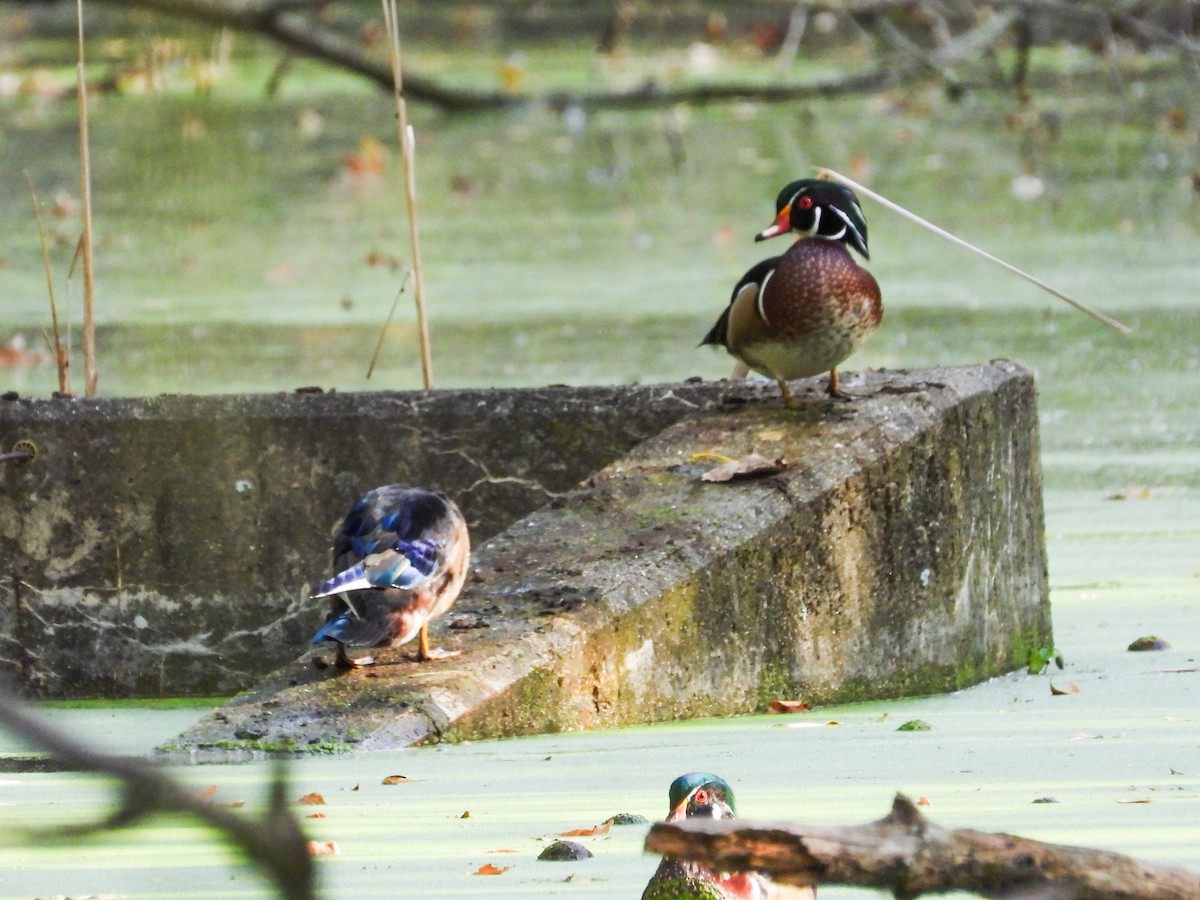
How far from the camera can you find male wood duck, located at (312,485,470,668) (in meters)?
3.20

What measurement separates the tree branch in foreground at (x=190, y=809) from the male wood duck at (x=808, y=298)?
3183 mm

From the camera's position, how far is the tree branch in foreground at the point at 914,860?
1.50 meters

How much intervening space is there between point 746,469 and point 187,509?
1.22 metres

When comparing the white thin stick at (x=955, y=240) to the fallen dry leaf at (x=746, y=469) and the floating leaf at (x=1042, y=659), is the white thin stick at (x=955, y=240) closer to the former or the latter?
the fallen dry leaf at (x=746, y=469)

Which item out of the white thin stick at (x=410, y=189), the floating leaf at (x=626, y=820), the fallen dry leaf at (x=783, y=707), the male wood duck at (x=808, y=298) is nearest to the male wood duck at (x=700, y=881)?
the floating leaf at (x=626, y=820)

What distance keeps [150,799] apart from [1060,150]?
41.8 ft

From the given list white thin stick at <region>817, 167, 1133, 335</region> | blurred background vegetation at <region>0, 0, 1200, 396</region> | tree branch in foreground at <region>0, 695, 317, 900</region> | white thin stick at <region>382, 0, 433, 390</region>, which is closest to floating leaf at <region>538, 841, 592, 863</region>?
tree branch in foreground at <region>0, 695, 317, 900</region>

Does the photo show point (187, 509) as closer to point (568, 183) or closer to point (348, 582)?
point (348, 582)

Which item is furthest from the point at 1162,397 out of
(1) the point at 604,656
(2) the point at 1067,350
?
(1) the point at 604,656

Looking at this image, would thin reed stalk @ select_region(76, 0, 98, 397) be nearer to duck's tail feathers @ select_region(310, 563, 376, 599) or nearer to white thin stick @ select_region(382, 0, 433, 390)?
white thin stick @ select_region(382, 0, 433, 390)

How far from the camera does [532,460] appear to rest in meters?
4.43

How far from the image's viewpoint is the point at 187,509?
14.4 ft

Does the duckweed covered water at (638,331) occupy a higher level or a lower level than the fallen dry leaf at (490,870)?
higher

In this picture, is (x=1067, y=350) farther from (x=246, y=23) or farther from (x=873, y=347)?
(x=246, y=23)
